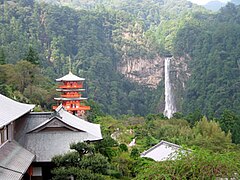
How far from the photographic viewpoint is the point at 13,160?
37.8 ft

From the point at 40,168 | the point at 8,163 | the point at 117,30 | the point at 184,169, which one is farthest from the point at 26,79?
the point at 117,30

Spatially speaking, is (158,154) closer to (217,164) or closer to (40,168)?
(40,168)

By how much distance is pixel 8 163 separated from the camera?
432 inches

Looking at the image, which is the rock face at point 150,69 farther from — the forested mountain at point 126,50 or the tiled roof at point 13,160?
the tiled roof at point 13,160

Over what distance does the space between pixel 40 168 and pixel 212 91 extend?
212ft

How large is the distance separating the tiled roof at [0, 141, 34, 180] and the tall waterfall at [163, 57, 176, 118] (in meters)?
64.0

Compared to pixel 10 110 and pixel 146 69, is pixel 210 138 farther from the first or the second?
pixel 146 69

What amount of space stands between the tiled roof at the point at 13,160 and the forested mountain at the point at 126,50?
1937 inches

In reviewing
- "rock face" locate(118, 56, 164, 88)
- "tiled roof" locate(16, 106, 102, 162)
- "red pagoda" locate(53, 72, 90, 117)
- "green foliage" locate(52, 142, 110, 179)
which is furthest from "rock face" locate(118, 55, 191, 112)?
"green foliage" locate(52, 142, 110, 179)

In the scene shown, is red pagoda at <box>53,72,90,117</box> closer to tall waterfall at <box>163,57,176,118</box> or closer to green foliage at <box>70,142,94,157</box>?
green foliage at <box>70,142,94,157</box>

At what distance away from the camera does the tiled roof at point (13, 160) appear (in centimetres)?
1032

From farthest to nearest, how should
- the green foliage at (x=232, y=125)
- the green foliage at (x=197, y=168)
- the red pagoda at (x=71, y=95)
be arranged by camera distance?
the green foliage at (x=232, y=125), the red pagoda at (x=71, y=95), the green foliage at (x=197, y=168)

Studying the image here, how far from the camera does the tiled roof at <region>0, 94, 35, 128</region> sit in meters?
11.7

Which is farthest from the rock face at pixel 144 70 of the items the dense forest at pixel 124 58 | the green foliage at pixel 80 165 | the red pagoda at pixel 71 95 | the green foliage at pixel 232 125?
the green foliage at pixel 80 165
